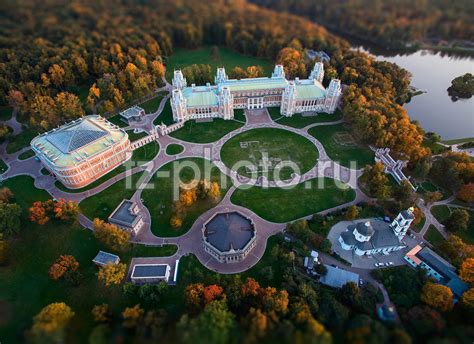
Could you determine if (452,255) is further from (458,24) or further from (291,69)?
(458,24)

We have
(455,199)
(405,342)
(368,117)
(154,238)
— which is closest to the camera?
(405,342)

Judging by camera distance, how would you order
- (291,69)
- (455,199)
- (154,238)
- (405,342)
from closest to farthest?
1. (405,342)
2. (154,238)
3. (455,199)
4. (291,69)

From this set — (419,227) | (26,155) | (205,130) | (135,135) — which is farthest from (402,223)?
(26,155)

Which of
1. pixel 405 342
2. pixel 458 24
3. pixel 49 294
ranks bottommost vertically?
pixel 49 294

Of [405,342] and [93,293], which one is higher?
[405,342]

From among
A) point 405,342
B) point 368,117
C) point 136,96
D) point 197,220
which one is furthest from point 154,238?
point 368,117

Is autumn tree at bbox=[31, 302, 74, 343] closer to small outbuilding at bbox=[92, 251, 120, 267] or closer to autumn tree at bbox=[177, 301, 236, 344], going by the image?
small outbuilding at bbox=[92, 251, 120, 267]

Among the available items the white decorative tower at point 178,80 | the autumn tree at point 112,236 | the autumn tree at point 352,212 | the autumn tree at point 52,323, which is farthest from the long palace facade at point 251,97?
the autumn tree at point 52,323

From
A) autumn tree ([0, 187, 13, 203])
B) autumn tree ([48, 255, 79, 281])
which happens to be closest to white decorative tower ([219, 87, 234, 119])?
autumn tree ([48, 255, 79, 281])
